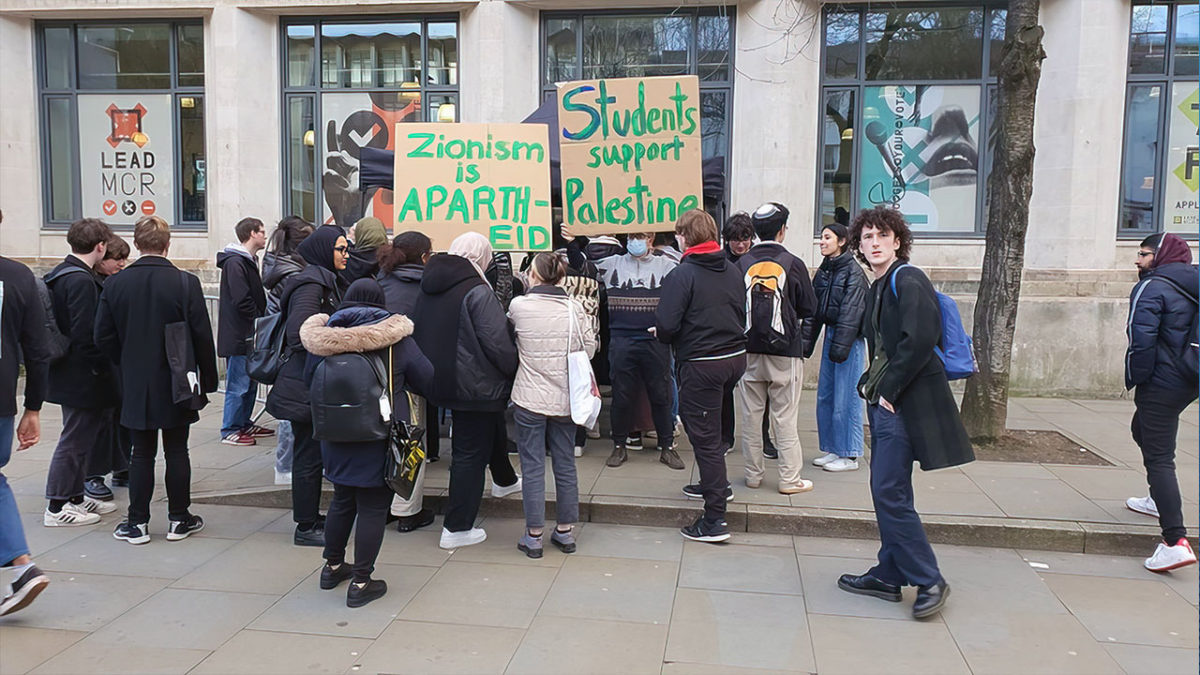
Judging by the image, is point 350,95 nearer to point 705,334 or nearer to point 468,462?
point 468,462

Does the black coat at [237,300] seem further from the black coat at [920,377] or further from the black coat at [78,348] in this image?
the black coat at [920,377]

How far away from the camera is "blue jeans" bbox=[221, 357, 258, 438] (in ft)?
25.1

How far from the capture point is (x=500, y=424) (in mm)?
5656

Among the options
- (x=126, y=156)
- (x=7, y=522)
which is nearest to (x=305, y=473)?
(x=7, y=522)

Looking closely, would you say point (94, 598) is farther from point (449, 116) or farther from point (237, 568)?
point (449, 116)

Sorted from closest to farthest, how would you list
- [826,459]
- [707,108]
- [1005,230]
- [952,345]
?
[952,345]
[826,459]
[1005,230]
[707,108]

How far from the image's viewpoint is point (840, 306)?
648 centimetres

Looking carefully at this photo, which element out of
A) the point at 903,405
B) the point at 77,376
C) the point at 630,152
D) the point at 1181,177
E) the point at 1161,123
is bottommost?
the point at 77,376

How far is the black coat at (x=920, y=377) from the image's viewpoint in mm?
4086

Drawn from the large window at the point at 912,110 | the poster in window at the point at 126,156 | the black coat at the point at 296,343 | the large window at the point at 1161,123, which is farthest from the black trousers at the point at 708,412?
the poster in window at the point at 126,156

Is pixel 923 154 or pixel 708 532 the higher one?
pixel 923 154

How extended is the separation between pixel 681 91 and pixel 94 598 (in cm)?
501

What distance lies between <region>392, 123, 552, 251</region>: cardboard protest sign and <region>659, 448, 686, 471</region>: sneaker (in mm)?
1954

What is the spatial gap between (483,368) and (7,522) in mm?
2447
